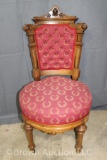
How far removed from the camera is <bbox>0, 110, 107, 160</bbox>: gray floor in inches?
61.4

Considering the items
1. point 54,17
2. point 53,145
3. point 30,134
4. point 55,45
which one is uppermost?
point 54,17

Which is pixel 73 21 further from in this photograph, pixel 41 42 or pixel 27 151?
pixel 27 151

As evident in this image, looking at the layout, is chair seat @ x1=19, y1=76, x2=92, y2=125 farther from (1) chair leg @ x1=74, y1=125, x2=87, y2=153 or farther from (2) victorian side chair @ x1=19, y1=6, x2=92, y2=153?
(1) chair leg @ x1=74, y1=125, x2=87, y2=153

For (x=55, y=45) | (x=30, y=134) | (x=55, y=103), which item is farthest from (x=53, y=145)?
(x=55, y=45)

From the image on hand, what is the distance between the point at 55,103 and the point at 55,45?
1.91ft

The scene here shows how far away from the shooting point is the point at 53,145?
1673 mm

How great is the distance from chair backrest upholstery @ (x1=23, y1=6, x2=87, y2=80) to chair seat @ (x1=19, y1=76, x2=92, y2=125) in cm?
25

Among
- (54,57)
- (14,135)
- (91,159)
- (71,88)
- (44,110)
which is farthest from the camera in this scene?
(14,135)

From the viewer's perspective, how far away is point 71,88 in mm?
1425

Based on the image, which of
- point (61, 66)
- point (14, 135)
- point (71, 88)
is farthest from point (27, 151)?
point (61, 66)

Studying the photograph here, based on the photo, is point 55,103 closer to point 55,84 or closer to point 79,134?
point 55,84

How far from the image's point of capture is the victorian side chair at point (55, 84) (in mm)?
1270

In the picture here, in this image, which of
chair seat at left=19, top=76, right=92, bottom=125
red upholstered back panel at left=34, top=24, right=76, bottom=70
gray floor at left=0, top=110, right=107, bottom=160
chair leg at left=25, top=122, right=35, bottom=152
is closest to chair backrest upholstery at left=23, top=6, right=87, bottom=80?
red upholstered back panel at left=34, top=24, right=76, bottom=70

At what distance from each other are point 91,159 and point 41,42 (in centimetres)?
111
